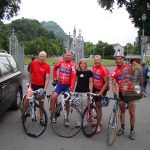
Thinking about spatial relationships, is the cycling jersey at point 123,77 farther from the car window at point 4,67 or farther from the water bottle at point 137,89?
the car window at point 4,67

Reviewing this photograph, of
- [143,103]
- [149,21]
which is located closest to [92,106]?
[143,103]

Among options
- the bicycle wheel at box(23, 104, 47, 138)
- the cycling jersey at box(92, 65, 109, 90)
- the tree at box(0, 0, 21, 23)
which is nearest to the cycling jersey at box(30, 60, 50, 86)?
the bicycle wheel at box(23, 104, 47, 138)

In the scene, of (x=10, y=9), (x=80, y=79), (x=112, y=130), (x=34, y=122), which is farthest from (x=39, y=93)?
(x=10, y=9)

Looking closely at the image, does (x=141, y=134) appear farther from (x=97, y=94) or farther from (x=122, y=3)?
(x=122, y=3)

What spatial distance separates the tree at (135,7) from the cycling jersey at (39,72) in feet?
88.3

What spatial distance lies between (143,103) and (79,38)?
16.9 m

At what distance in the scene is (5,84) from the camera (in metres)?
8.82

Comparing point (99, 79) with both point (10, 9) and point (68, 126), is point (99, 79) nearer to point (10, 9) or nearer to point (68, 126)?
point (68, 126)

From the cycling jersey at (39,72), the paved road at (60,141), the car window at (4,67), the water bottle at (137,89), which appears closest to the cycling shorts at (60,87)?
the cycling jersey at (39,72)

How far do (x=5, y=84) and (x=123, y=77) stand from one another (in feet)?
9.40

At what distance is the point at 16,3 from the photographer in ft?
128

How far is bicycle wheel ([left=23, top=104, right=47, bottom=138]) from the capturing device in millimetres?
7855

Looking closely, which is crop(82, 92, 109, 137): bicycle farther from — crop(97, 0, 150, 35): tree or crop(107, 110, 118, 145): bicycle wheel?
crop(97, 0, 150, 35): tree

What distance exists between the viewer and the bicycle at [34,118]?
7.87 meters
